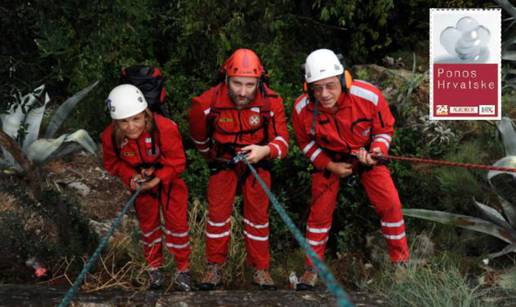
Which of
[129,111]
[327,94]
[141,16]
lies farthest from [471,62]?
[129,111]

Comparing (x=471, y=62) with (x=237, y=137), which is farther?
(x=471, y=62)

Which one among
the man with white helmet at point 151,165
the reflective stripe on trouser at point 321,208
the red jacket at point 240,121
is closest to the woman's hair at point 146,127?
the man with white helmet at point 151,165

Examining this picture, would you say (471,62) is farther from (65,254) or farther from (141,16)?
(65,254)

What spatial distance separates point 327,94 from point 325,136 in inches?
12.8

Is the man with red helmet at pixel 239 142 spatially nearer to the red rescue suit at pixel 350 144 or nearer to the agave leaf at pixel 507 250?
the red rescue suit at pixel 350 144

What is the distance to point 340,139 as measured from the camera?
13.6ft

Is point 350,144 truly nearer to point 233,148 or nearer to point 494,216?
point 233,148

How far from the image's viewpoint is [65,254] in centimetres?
448

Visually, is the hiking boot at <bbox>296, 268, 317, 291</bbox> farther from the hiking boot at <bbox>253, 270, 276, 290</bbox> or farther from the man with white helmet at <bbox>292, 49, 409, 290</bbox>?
the hiking boot at <bbox>253, 270, 276, 290</bbox>

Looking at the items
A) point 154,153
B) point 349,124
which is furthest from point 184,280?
point 349,124

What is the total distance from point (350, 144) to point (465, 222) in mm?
1202

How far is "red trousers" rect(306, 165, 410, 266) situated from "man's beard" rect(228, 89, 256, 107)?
2.35ft

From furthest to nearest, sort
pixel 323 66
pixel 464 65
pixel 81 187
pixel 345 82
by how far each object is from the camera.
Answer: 1. pixel 81 187
2. pixel 464 65
3. pixel 345 82
4. pixel 323 66

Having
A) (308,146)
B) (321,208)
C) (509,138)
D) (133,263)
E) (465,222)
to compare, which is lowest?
(133,263)
